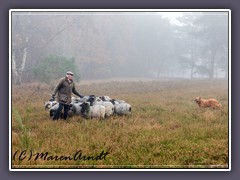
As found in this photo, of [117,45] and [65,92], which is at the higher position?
[117,45]

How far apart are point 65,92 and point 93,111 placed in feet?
4.02

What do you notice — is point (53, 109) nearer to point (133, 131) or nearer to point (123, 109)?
point (123, 109)

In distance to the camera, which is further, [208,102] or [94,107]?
[94,107]

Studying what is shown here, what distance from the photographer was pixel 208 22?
1185 centimetres

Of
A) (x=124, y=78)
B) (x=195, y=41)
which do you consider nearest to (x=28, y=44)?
(x=124, y=78)

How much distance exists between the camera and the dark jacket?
39.0 feet

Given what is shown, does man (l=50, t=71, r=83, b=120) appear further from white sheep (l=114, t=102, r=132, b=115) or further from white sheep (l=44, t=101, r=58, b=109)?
white sheep (l=114, t=102, r=132, b=115)

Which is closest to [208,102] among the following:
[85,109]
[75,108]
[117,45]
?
[117,45]

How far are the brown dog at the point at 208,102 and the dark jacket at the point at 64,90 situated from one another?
141 inches

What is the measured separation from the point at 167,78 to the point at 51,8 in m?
3.98

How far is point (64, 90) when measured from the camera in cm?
1196

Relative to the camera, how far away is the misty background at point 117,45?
38.3 feet

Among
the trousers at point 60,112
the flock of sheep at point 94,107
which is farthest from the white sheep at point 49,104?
the trousers at point 60,112
